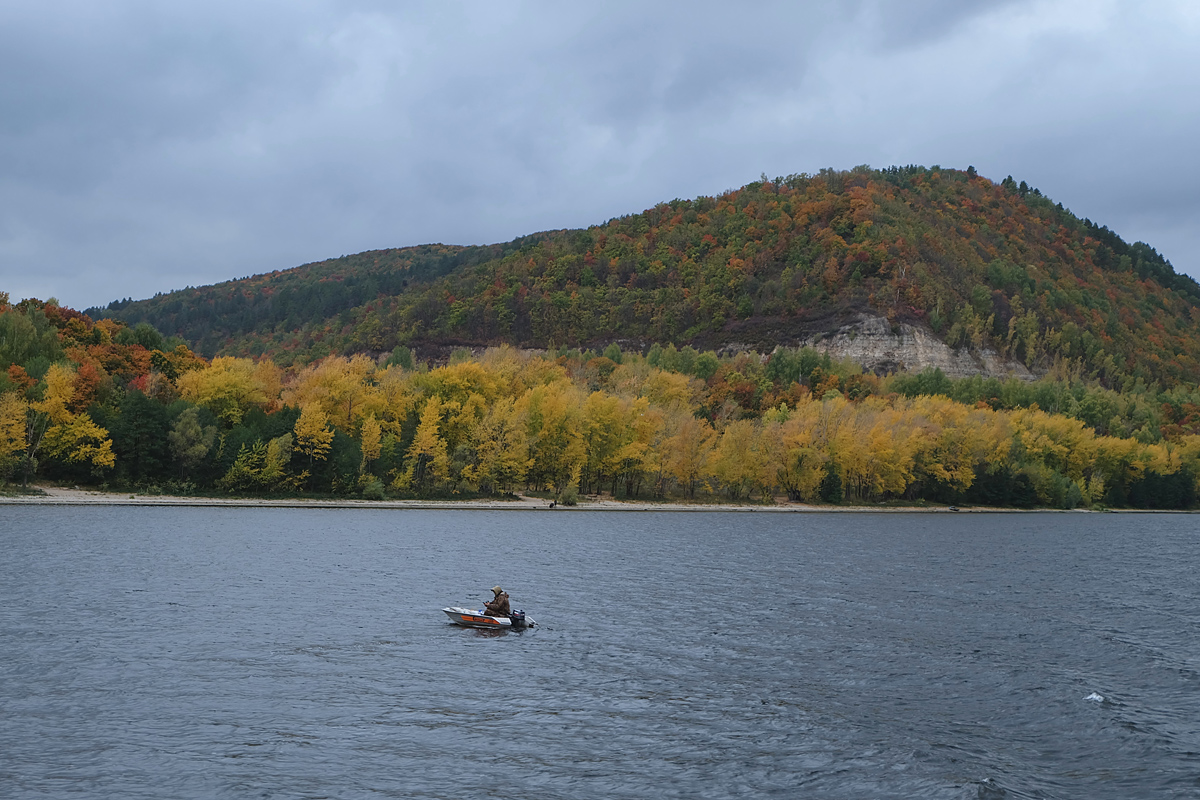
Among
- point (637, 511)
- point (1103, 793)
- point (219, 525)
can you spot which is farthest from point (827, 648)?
point (637, 511)

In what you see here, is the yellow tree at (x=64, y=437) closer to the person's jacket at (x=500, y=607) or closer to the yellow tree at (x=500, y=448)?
the yellow tree at (x=500, y=448)

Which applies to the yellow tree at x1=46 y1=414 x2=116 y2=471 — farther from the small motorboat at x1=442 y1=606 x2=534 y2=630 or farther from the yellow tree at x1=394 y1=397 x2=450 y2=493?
the small motorboat at x1=442 y1=606 x2=534 y2=630

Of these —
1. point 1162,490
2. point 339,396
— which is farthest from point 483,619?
point 1162,490

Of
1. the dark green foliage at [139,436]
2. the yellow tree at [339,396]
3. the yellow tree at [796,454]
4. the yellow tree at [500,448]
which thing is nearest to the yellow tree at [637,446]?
the yellow tree at [500,448]

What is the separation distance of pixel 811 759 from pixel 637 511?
103806 mm

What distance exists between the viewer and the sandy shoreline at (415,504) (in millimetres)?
91719

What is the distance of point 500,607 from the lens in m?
40.1

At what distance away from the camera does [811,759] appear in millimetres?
24484

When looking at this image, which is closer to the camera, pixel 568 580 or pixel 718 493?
pixel 568 580

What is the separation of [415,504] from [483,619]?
7488 centimetres

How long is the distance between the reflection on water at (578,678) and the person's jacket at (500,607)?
0.88 m

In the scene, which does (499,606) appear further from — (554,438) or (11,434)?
(554,438)

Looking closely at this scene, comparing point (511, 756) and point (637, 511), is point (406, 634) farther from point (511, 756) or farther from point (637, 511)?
point (637, 511)

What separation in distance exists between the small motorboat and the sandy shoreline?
214 feet
